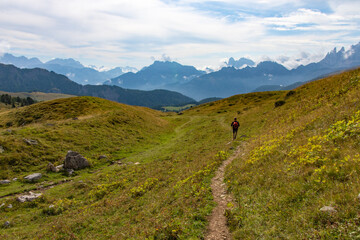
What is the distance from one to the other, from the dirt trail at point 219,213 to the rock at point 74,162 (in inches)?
719

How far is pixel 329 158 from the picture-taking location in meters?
10.0

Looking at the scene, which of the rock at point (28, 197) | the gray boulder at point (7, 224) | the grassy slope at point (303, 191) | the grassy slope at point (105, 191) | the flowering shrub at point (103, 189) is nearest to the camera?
the grassy slope at point (303, 191)

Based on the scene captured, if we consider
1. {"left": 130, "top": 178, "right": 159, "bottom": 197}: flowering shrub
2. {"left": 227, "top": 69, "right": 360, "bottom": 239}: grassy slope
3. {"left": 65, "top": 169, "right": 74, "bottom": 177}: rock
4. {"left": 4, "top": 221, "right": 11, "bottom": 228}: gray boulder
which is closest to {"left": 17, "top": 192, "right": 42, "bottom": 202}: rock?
{"left": 4, "top": 221, "right": 11, "bottom": 228}: gray boulder

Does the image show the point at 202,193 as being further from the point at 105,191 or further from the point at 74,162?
the point at 74,162

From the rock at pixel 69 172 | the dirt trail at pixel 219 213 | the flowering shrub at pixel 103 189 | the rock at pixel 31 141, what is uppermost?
the rock at pixel 31 141

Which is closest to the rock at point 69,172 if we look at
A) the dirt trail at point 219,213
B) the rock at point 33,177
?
the rock at point 33,177

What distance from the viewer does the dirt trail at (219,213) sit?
28.7ft

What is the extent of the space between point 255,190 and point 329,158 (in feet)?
13.3

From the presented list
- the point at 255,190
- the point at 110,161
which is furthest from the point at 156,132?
the point at 255,190

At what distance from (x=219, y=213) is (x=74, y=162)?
21.0 metres

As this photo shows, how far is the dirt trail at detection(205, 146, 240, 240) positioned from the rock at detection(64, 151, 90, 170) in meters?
18.3

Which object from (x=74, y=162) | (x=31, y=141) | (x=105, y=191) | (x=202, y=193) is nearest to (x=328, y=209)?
(x=202, y=193)

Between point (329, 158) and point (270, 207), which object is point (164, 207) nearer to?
point (270, 207)

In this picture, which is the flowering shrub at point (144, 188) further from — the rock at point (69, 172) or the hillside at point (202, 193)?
the rock at point (69, 172)
